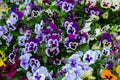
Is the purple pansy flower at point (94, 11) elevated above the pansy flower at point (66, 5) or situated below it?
below

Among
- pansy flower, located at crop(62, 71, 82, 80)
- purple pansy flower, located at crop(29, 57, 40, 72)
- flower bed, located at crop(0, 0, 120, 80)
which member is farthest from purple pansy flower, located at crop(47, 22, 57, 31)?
pansy flower, located at crop(62, 71, 82, 80)

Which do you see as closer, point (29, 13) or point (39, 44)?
point (39, 44)

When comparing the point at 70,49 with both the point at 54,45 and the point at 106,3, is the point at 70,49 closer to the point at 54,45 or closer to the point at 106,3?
the point at 54,45

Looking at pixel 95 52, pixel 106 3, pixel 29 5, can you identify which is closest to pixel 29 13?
pixel 29 5

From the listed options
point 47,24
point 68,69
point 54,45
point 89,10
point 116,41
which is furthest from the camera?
point 89,10

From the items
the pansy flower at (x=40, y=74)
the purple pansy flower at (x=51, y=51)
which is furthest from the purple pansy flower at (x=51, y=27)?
the pansy flower at (x=40, y=74)

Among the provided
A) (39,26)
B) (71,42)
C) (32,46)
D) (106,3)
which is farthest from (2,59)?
(106,3)

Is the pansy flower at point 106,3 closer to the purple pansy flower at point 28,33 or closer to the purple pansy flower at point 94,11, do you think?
the purple pansy flower at point 94,11

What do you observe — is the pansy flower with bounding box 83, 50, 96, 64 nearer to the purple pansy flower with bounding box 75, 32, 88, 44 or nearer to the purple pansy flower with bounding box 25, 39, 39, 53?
the purple pansy flower with bounding box 75, 32, 88, 44
